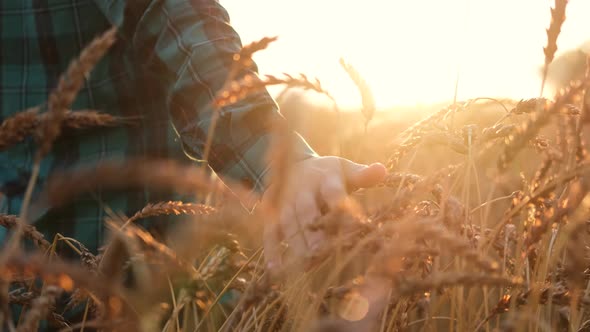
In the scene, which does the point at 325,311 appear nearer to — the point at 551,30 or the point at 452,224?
the point at 452,224

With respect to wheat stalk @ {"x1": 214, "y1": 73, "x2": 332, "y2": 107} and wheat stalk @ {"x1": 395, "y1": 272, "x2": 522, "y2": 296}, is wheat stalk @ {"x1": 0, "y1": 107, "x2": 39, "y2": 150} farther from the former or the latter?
wheat stalk @ {"x1": 395, "y1": 272, "x2": 522, "y2": 296}

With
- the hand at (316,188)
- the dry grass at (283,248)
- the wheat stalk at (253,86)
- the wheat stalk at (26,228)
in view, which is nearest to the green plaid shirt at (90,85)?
the hand at (316,188)

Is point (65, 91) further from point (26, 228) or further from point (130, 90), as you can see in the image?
point (130, 90)

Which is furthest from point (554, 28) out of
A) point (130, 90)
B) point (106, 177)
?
point (130, 90)

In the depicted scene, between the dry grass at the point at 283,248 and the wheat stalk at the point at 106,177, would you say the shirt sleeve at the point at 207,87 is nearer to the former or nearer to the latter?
the dry grass at the point at 283,248

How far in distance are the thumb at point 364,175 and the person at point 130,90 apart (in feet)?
1.05

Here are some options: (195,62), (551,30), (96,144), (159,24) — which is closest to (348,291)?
(551,30)

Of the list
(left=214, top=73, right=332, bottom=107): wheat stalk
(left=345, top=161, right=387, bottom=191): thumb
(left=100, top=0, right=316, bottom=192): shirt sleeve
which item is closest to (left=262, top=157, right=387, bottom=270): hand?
(left=345, top=161, right=387, bottom=191): thumb

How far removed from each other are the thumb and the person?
320mm

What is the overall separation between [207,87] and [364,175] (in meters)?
0.66

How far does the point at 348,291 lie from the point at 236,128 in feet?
2.96

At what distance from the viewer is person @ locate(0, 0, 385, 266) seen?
62.0 inches

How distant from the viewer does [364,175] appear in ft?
3.61

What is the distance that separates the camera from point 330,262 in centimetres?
93
